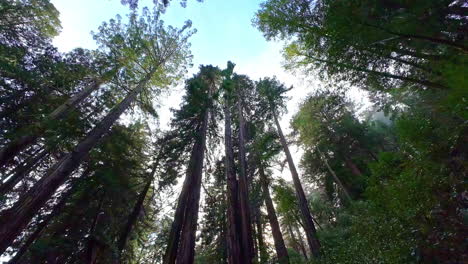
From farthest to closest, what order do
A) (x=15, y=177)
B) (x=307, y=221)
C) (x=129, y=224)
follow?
1. (x=129, y=224)
2. (x=15, y=177)
3. (x=307, y=221)

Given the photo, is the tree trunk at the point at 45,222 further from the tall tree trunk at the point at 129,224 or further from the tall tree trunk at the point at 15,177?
the tall tree trunk at the point at 129,224

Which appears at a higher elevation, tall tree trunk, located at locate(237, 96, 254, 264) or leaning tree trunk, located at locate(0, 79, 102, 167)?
leaning tree trunk, located at locate(0, 79, 102, 167)

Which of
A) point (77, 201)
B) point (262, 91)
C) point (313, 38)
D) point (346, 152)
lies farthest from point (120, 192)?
point (346, 152)

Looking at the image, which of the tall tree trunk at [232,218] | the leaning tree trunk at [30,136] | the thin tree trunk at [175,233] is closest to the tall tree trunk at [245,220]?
the tall tree trunk at [232,218]

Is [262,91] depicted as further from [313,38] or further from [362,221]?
[362,221]

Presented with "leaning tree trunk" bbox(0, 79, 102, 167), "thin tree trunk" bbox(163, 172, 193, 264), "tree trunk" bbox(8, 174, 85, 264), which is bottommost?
"thin tree trunk" bbox(163, 172, 193, 264)

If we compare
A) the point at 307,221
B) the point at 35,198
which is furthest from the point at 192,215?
the point at 307,221

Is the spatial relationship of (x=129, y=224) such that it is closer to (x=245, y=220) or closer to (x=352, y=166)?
(x=245, y=220)

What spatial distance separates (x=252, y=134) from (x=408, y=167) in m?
10.5

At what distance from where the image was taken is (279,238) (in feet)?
38.2

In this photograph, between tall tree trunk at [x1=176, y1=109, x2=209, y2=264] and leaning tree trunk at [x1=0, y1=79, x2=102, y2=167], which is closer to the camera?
tall tree trunk at [x1=176, y1=109, x2=209, y2=264]

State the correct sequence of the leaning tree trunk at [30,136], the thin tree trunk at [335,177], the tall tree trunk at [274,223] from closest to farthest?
the leaning tree trunk at [30,136] → the tall tree trunk at [274,223] → the thin tree trunk at [335,177]

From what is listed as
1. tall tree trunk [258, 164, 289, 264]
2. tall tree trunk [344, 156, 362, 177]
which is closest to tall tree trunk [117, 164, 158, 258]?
tall tree trunk [258, 164, 289, 264]

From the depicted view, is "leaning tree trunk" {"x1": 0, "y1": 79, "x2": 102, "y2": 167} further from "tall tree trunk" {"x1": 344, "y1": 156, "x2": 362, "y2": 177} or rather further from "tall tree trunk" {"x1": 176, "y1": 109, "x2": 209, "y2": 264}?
"tall tree trunk" {"x1": 344, "y1": 156, "x2": 362, "y2": 177}
